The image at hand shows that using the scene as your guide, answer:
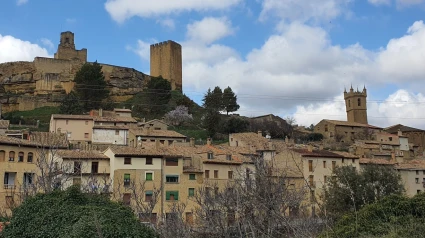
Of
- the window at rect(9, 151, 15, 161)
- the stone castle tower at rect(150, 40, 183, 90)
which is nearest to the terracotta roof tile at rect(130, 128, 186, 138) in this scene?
the window at rect(9, 151, 15, 161)

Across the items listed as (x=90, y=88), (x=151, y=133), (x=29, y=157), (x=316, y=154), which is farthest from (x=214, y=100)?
(x=29, y=157)

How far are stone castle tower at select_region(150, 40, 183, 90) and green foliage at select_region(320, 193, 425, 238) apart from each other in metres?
76.3

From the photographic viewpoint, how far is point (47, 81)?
72.7 m

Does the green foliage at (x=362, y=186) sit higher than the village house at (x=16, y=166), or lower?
lower

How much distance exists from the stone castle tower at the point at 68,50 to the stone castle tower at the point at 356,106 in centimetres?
5090

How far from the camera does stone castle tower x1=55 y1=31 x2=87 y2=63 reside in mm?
81100

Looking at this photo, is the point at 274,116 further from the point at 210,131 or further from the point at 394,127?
the point at 394,127

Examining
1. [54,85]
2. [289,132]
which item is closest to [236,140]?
[289,132]

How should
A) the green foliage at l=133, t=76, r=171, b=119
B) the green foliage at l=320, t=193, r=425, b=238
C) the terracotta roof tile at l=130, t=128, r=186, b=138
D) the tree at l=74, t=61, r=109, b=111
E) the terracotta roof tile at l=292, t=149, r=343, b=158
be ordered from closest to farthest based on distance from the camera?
the green foliage at l=320, t=193, r=425, b=238
the terracotta roof tile at l=292, t=149, r=343, b=158
the terracotta roof tile at l=130, t=128, r=186, b=138
the tree at l=74, t=61, r=109, b=111
the green foliage at l=133, t=76, r=171, b=119

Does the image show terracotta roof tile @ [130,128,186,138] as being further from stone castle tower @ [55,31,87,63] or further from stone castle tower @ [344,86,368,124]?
stone castle tower @ [344,86,368,124]

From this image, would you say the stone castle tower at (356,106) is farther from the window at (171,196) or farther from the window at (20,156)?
the window at (20,156)

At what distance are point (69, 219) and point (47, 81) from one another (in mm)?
63873

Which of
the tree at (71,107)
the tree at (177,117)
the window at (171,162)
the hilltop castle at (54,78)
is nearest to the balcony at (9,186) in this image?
the window at (171,162)

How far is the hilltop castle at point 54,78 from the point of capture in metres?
68.0
